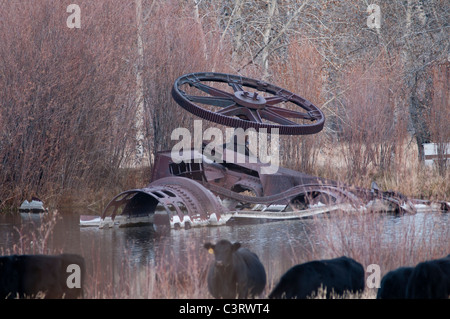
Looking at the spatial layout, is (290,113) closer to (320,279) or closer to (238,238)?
(238,238)

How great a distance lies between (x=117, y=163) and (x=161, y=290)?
6.52 metres

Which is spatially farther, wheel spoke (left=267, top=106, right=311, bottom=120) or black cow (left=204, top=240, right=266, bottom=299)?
wheel spoke (left=267, top=106, right=311, bottom=120)

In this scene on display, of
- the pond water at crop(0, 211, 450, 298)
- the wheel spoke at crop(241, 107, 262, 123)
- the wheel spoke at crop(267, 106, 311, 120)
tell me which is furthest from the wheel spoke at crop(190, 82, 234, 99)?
the pond water at crop(0, 211, 450, 298)

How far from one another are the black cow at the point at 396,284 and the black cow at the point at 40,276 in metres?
2.11

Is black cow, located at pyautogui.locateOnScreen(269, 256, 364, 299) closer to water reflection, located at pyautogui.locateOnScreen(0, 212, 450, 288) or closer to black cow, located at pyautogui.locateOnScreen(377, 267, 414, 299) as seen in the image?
black cow, located at pyautogui.locateOnScreen(377, 267, 414, 299)

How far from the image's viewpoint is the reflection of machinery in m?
7.79

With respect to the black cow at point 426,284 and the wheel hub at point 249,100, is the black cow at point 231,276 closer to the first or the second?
the black cow at point 426,284

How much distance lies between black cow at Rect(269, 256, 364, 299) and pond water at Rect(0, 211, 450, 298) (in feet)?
2.60

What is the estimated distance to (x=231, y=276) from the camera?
14.4 ft

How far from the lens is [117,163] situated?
1084 cm

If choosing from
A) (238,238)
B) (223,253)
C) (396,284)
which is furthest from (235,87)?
(396,284)

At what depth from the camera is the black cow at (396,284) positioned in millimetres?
4203

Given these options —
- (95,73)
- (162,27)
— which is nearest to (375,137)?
(162,27)

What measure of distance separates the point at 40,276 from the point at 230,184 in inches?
192
